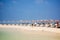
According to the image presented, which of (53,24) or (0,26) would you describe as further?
(0,26)

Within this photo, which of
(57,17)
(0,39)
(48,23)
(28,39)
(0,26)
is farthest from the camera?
(0,26)

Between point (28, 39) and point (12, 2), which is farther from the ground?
point (12, 2)

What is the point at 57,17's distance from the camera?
416 cm

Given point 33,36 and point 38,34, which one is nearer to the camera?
point 33,36

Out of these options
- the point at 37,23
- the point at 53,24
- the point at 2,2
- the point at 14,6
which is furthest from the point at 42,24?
the point at 2,2

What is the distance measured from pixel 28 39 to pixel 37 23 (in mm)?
2237

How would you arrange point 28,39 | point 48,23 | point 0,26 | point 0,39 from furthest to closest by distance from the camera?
point 0,26 → point 48,23 → point 0,39 → point 28,39

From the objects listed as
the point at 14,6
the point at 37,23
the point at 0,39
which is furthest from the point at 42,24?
the point at 0,39

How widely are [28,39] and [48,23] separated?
2.17 meters

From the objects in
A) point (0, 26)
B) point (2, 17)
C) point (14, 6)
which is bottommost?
point (0, 26)

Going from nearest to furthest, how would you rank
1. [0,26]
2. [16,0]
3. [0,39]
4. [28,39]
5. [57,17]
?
[28,39] → [0,39] → [57,17] → [16,0] → [0,26]

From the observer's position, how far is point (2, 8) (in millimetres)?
5211

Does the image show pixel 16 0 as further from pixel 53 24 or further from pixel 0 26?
pixel 0 26

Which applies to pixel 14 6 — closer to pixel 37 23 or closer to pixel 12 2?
pixel 12 2
